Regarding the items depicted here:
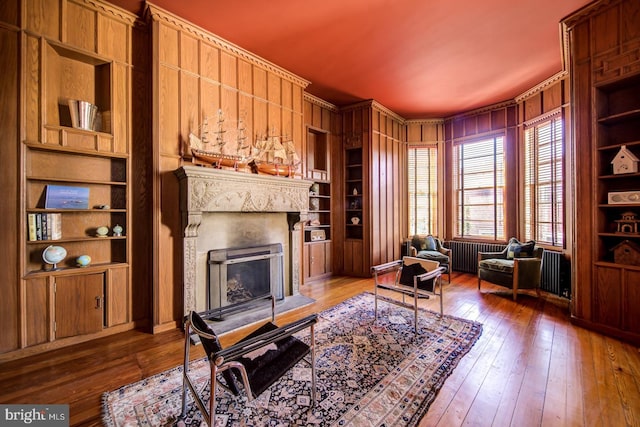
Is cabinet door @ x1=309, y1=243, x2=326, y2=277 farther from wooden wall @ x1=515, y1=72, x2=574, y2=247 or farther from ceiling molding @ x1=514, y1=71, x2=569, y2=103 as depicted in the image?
ceiling molding @ x1=514, y1=71, x2=569, y2=103

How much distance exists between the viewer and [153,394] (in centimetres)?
192

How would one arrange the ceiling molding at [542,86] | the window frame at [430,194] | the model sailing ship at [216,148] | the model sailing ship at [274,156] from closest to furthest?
the model sailing ship at [216,148]
the model sailing ship at [274,156]
the ceiling molding at [542,86]
the window frame at [430,194]

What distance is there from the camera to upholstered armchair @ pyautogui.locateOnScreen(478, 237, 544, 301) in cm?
394

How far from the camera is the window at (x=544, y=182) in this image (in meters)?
4.33

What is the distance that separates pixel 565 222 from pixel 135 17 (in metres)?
6.51

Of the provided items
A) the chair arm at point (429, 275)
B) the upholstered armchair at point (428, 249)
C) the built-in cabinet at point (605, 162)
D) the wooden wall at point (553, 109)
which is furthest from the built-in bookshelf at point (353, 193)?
the built-in cabinet at point (605, 162)

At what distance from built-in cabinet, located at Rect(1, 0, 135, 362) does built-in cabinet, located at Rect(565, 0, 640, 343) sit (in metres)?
5.19

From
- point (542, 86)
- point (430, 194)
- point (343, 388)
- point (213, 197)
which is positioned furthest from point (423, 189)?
point (343, 388)

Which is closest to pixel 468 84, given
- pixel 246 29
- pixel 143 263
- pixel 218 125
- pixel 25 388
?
pixel 246 29

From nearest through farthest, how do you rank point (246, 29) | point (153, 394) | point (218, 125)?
point (153, 394) < point (246, 29) < point (218, 125)

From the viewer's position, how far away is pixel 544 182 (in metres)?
4.61

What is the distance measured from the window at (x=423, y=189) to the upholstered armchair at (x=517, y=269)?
189 centimetres

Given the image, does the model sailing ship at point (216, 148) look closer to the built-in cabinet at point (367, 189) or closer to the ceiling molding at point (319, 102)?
the ceiling molding at point (319, 102)

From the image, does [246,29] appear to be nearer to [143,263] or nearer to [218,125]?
[218,125]
